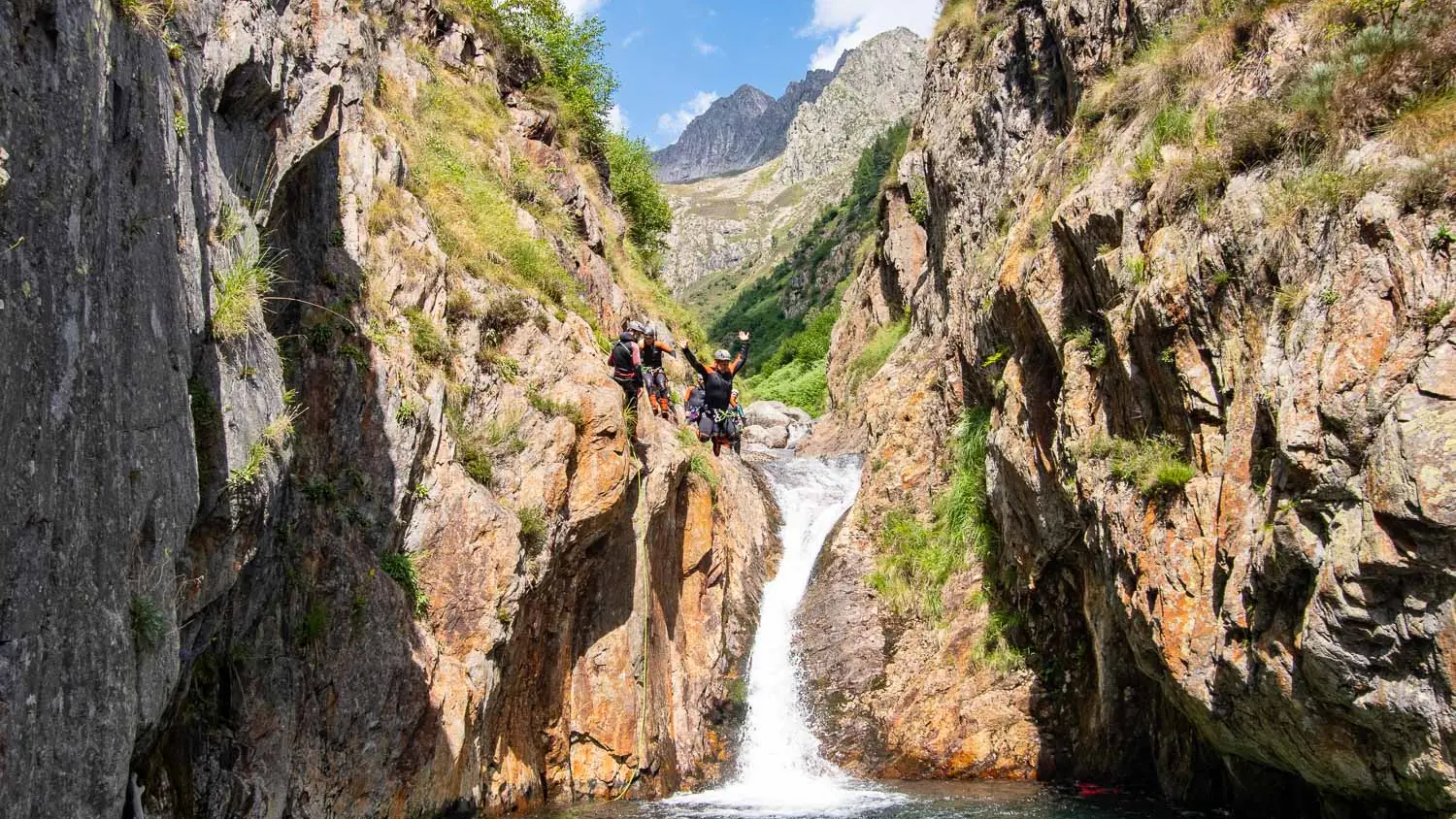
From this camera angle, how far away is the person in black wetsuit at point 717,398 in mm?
17891

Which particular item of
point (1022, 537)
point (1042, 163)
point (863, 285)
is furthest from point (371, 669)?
point (863, 285)

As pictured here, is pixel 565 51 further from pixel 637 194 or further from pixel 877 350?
pixel 877 350

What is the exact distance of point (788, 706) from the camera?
17172 mm

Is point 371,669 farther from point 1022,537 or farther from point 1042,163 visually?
point 1042,163

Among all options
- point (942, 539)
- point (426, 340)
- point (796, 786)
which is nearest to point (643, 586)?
point (796, 786)

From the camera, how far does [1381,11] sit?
33.5ft

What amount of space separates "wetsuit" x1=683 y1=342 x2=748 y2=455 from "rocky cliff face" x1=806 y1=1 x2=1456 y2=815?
3927mm

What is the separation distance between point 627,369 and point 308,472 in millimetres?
6749

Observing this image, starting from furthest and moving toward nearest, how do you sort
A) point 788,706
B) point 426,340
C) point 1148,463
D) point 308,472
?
1. point 788,706
2. point 426,340
3. point 1148,463
4. point 308,472

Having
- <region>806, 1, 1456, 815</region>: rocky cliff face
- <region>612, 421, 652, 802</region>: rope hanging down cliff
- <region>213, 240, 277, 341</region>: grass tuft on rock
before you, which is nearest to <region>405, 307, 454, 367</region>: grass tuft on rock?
<region>612, 421, 652, 802</region>: rope hanging down cliff

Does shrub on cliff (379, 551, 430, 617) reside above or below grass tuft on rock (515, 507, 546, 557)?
below

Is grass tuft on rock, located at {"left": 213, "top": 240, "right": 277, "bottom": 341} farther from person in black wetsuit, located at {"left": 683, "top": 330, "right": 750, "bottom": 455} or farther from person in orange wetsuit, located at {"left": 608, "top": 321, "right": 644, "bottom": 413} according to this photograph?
person in black wetsuit, located at {"left": 683, "top": 330, "right": 750, "bottom": 455}

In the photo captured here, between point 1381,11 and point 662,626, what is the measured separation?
13.2 meters

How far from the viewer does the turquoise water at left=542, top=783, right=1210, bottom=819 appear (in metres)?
12.3
